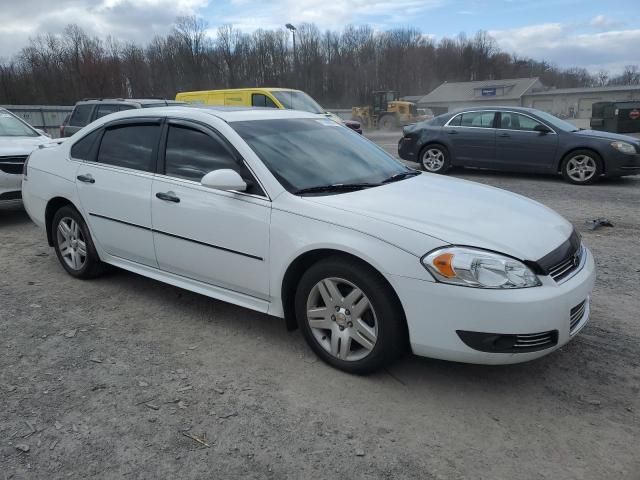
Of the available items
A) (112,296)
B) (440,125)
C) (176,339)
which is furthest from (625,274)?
(440,125)

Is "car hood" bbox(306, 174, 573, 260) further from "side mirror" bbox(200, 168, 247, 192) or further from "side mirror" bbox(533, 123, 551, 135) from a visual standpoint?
"side mirror" bbox(533, 123, 551, 135)

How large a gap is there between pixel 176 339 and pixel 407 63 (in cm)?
9353

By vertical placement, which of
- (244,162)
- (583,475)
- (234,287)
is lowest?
(583,475)

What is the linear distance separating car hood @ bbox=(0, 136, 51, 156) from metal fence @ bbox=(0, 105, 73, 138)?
14.9 m

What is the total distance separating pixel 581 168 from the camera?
390 inches

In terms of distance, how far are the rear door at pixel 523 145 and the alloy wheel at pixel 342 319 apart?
8578 millimetres

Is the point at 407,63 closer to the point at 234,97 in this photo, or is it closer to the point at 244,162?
the point at 234,97

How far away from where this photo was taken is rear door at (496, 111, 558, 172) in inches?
401

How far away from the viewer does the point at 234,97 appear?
14.7 metres

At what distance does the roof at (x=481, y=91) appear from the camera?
69.7 m

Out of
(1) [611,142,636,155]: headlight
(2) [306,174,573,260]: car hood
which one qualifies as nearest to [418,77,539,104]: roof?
(1) [611,142,636,155]: headlight

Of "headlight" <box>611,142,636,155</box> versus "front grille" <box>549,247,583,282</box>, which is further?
"headlight" <box>611,142,636,155</box>

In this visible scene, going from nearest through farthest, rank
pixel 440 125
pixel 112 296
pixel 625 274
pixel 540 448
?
pixel 540 448, pixel 112 296, pixel 625 274, pixel 440 125

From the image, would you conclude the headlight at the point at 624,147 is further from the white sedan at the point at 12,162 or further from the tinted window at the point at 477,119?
the white sedan at the point at 12,162
